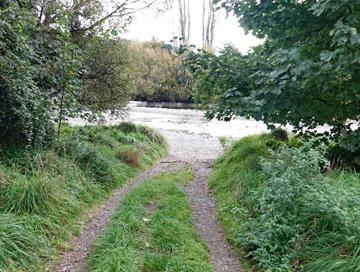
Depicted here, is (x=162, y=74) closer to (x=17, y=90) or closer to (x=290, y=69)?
(x=17, y=90)

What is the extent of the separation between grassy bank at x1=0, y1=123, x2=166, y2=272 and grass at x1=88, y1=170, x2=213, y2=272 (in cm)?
60

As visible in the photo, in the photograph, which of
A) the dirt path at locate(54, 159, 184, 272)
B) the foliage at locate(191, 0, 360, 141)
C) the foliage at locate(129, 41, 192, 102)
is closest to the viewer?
the dirt path at locate(54, 159, 184, 272)

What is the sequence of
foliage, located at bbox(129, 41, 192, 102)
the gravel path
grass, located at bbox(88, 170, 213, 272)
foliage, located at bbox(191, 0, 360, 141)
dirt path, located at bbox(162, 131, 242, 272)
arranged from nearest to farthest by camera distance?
grass, located at bbox(88, 170, 213, 272) < the gravel path < dirt path, located at bbox(162, 131, 242, 272) < foliage, located at bbox(191, 0, 360, 141) < foliage, located at bbox(129, 41, 192, 102)

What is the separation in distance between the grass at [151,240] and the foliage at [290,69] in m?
2.08

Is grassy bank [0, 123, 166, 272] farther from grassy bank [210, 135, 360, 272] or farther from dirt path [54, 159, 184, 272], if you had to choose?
grassy bank [210, 135, 360, 272]

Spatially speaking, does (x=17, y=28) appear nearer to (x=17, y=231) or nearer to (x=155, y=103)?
(x=17, y=231)

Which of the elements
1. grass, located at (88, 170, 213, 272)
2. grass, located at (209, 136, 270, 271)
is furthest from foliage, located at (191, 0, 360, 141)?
grass, located at (88, 170, 213, 272)

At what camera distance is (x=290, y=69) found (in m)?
5.25

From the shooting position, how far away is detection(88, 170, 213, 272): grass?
419cm

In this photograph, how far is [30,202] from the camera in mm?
5109

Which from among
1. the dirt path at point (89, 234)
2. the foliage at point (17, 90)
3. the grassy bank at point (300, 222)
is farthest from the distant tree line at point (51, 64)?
the grassy bank at point (300, 222)

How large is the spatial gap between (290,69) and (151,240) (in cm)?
298

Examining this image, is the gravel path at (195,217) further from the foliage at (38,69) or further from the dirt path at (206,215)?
the foliage at (38,69)

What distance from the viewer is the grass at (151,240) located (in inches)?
165
